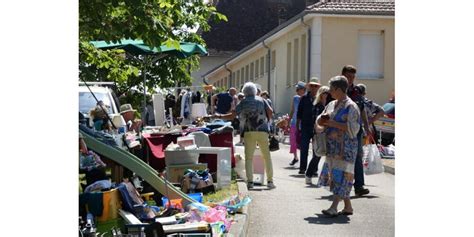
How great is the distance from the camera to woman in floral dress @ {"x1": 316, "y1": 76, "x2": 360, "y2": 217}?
35.8 feet

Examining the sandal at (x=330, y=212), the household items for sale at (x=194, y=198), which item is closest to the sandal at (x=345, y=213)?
the sandal at (x=330, y=212)

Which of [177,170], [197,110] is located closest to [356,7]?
[197,110]

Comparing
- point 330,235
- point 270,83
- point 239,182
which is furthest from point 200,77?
point 330,235

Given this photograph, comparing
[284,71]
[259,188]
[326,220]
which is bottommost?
[326,220]

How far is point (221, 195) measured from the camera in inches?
480

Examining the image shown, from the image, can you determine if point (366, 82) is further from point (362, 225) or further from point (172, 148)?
point (362, 225)

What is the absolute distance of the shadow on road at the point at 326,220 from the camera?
10.9m

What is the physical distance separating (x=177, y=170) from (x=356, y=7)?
73.4 feet

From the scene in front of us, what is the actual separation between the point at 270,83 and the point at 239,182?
2744 cm

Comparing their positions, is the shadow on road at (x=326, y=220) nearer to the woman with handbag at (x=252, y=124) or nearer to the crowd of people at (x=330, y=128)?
the crowd of people at (x=330, y=128)

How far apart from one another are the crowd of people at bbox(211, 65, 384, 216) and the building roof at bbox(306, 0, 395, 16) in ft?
51.0

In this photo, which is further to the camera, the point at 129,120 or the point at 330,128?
the point at 129,120

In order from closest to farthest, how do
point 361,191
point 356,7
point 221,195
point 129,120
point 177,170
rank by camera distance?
1. point 221,195
2. point 177,170
3. point 361,191
4. point 129,120
5. point 356,7

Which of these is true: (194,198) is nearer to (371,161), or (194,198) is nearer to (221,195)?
(221,195)
